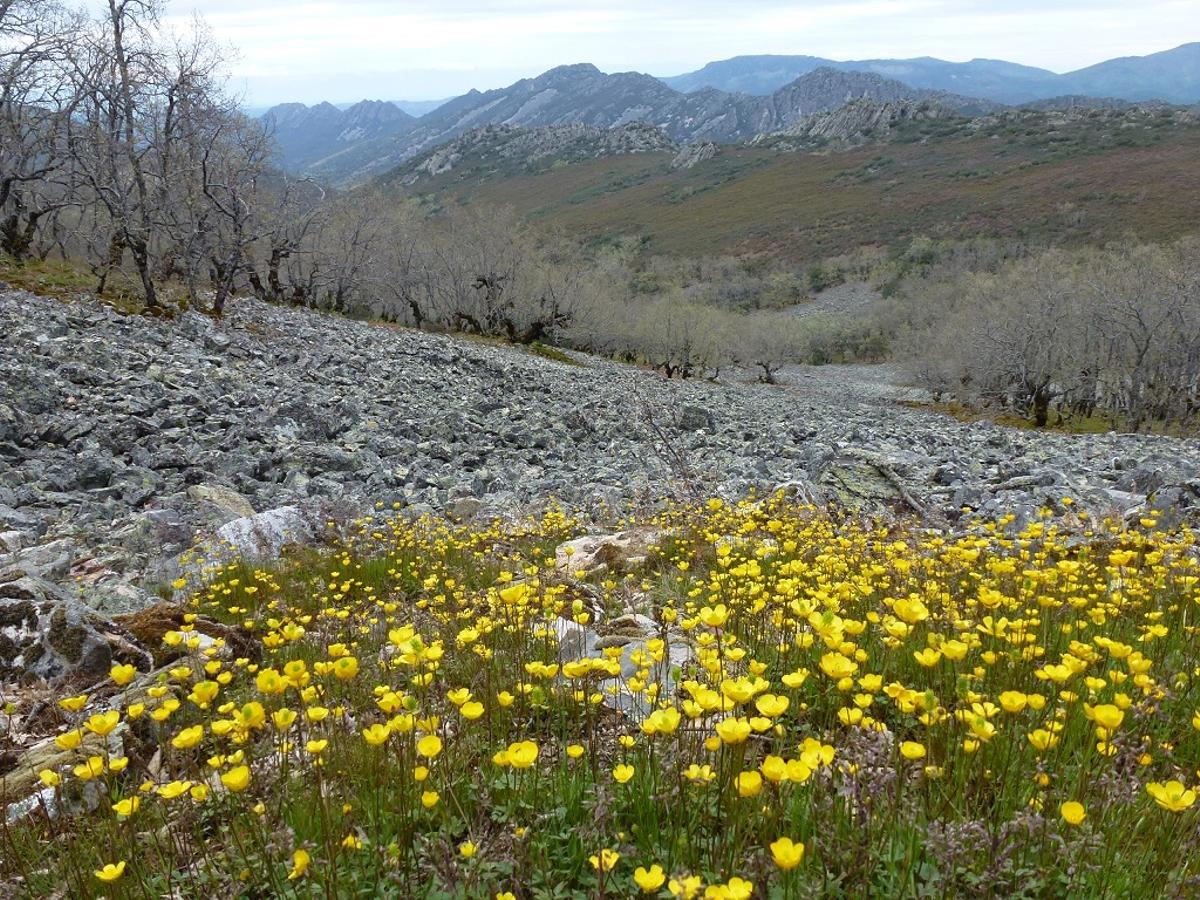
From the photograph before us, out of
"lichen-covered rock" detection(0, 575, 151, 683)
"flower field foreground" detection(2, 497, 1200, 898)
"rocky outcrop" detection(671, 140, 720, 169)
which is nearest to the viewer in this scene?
"flower field foreground" detection(2, 497, 1200, 898)

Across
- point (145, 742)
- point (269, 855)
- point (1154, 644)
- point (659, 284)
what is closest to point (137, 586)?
point (145, 742)

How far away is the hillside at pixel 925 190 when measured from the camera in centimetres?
9406

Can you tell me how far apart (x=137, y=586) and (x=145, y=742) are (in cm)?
437

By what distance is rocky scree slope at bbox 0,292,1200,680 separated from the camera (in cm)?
901

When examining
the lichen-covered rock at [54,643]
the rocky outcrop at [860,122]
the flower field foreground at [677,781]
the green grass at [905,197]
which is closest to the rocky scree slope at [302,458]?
the lichen-covered rock at [54,643]

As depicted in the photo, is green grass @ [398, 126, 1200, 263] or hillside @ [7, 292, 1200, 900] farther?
green grass @ [398, 126, 1200, 263]

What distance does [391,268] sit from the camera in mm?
49438

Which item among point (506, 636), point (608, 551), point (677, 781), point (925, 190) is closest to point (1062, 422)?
point (608, 551)

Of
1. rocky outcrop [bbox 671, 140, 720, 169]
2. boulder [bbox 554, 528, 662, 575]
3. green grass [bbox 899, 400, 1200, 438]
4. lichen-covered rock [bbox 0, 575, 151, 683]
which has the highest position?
rocky outcrop [bbox 671, 140, 720, 169]

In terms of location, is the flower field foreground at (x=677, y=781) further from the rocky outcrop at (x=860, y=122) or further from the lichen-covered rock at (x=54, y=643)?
the rocky outcrop at (x=860, y=122)

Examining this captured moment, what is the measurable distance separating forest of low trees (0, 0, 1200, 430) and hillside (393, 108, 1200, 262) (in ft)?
109

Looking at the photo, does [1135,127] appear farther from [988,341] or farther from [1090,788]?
[1090,788]

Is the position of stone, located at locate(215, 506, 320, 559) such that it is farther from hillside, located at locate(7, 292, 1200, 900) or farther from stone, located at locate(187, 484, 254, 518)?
stone, located at locate(187, 484, 254, 518)

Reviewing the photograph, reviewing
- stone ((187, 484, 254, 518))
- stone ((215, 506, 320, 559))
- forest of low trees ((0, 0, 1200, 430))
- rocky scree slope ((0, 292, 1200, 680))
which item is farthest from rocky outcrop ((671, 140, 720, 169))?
stone ((215, 506, 320, 559))
